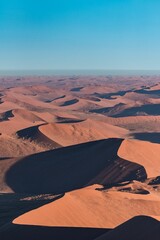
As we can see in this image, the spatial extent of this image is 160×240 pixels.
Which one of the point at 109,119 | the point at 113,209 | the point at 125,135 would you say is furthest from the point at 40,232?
the point at 109,119

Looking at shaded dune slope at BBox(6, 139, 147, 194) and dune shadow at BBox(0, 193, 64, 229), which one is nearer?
dune shadow at BBox(0, 193, 64, 229)

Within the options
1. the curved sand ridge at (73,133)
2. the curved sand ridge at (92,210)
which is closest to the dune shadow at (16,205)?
the curved sand ridge at (92,210)

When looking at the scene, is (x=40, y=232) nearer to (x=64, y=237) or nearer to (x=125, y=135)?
(x=64, y=237)

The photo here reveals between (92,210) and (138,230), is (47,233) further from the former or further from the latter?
(138,230)

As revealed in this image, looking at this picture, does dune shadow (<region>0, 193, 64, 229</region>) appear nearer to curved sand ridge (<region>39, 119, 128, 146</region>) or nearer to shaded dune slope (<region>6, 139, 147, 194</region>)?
shaded dune slope (<region>6, 139, 147, 194</region>)

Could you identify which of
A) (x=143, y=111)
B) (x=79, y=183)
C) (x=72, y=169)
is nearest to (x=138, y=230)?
(x=79, y=183)

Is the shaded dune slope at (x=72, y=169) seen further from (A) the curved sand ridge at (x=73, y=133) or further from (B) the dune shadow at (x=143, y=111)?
(B) the dune shadow at (x=143, y=111)

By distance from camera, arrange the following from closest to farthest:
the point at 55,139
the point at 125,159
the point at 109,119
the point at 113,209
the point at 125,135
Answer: the point at 113,209 < the point at 125,159 < the point at 55,139 < the point at 125,135 < the point at 109,119

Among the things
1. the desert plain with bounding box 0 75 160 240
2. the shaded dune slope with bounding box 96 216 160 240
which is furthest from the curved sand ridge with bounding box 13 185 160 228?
the shaded dune slope with bounding box 96 216 160 240
